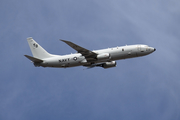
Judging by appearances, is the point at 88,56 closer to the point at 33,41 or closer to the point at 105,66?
the point at 105,66

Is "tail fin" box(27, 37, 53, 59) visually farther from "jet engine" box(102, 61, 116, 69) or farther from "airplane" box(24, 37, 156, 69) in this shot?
"jet engine" box(102, 61, 116, 69)

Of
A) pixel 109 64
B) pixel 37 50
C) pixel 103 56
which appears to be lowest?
pixel 109 64

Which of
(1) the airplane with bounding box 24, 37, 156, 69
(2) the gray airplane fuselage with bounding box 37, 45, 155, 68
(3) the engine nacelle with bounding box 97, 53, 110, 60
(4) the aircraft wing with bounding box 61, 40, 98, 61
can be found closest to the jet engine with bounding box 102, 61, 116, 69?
(1) the airplane with bounding box 24, 37, 156, 69

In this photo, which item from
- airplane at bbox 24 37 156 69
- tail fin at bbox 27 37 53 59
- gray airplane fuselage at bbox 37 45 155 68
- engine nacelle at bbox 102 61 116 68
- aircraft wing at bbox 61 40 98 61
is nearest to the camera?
aircraft wing at bbox 61 40 98 61

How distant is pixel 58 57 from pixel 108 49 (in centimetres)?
1383

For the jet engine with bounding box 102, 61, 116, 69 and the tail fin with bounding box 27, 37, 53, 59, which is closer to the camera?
the tail fin with bounding box 27, 37, 53, 59

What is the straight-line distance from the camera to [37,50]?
7850 centimetres

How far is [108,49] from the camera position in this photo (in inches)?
2891

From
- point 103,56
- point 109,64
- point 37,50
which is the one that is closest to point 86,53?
point 103,56

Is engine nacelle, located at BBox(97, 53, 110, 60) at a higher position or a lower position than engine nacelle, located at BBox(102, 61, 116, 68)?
higher

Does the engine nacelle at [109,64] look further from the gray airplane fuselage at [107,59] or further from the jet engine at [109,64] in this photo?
the gray airplane fuselage at [107,59]

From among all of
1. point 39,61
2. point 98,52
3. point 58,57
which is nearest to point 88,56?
point 98,52

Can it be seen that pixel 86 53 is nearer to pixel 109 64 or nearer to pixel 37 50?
pixel 109 64

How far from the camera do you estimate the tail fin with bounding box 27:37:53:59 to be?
7750cm
